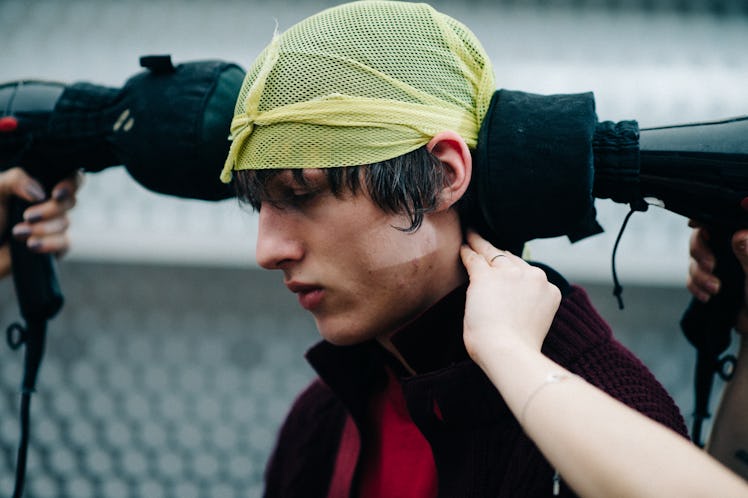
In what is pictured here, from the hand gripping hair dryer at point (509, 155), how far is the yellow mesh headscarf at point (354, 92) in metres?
0.08

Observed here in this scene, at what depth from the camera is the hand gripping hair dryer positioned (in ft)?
3.08

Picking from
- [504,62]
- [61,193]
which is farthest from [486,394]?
[504,62]

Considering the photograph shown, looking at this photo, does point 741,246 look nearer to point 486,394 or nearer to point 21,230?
point 486,394

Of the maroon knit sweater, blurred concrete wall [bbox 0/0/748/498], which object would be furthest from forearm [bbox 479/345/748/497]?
blurred concrete wall [bbox 0/0/748/498]

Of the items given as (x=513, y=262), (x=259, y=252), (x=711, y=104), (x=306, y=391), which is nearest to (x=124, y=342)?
(x=306, y=391)

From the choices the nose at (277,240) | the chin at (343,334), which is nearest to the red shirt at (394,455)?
the chin at (343,334)

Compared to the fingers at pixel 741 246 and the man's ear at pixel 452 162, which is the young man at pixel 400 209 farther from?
the fingers at pixel 741 246

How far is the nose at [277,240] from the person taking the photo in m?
1.01

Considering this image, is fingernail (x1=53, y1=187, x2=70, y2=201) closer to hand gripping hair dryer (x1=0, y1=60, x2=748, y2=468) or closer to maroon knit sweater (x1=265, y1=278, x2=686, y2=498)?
hand gripping hair dryer (x1=0, y1=60, x2=748, y2=468)

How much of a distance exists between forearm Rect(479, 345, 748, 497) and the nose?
1.20ft

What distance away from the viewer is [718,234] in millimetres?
1077

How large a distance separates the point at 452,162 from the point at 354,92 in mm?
166

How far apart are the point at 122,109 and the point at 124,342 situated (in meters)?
2.12

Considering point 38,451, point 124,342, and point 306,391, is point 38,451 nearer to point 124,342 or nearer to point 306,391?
point 124,342
